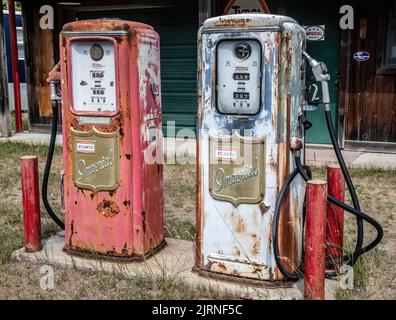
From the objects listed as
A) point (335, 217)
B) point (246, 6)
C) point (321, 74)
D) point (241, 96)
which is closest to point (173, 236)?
point (335, 217)

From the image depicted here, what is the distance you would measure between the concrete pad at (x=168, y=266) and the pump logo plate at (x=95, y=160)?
57 cm

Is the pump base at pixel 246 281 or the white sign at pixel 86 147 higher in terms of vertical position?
the white sign at pixel 86 147

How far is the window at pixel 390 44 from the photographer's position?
314 inches

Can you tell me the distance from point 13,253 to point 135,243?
41.0 inches

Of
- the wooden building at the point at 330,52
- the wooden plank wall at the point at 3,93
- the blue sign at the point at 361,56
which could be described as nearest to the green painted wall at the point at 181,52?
the wooden building at the point at 330,52

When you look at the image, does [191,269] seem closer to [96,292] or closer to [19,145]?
[96,292]

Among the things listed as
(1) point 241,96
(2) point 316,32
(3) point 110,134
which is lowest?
(3) point 110,134

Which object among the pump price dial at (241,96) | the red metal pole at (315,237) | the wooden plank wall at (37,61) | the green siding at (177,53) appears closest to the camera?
the red metal pole at (315,237)

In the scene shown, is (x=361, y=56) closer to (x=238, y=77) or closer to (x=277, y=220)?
(x=238, y=77)

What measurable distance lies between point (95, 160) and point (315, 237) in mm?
1677

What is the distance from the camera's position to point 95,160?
388cm

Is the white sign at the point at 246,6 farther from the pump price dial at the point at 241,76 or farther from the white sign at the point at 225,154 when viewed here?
the white sign at the point at 225,154

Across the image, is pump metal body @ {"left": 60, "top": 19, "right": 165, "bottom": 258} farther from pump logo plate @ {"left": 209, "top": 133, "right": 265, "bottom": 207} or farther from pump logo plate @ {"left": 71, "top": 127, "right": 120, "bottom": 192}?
pump logo plate @ {"left": 209, "top": 133, "right": 265, "bottom": 207}

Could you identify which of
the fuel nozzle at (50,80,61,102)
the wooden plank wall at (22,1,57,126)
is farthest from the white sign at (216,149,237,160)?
the wooden plank wall at (22,1,57,126)
